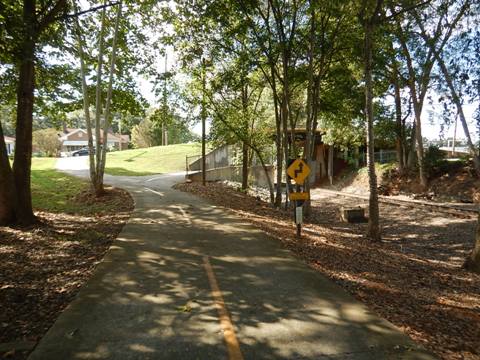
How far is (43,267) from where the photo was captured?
22.3 feet

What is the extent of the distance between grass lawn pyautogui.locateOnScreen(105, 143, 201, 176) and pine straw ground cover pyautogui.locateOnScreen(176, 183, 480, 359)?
76.3 feet

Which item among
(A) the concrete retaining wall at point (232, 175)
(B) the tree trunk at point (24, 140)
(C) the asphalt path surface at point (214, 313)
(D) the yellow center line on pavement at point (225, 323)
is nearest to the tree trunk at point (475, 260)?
(C) the asphalt path surface at point (214, 313)

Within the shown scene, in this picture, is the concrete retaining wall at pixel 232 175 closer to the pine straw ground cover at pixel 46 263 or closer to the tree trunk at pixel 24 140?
the pine straw ground cover at pixel 46 263

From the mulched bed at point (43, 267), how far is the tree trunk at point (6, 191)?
0.46m

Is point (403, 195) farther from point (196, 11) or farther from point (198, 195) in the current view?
point (196, 11)

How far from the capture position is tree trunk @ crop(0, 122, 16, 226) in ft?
31.7

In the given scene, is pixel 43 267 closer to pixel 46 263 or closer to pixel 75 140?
pixel 46 263

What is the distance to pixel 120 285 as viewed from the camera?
19.5 feet

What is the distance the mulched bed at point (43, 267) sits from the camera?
4.50 m

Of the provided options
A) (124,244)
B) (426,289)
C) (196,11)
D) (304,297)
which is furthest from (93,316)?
(196,11)

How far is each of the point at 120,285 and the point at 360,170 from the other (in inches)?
1069

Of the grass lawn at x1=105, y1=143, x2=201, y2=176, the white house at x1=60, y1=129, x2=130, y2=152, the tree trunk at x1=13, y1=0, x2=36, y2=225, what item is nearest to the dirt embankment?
the grass lawn at x1=105, y1=143, x2=201, y2=176

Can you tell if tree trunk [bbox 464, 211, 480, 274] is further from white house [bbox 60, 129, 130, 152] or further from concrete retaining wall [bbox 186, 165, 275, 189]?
white house [bbox 60, 129, 130, 152]

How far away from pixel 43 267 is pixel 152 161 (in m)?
38.2
